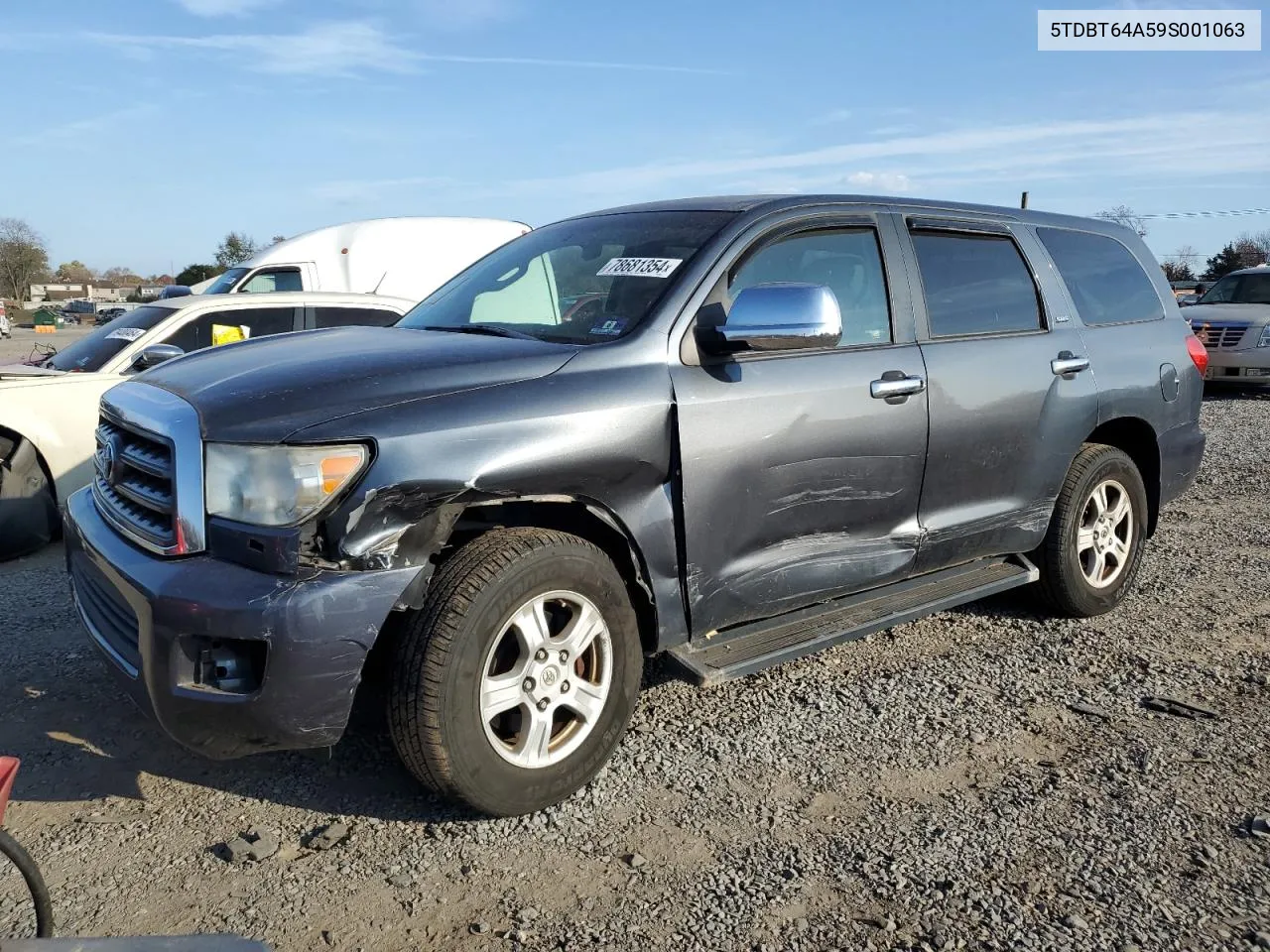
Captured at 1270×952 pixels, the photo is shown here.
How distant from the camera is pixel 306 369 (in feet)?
10.0

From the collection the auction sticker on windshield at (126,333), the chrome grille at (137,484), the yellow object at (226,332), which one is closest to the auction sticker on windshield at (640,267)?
the chrome grille at (137,484)

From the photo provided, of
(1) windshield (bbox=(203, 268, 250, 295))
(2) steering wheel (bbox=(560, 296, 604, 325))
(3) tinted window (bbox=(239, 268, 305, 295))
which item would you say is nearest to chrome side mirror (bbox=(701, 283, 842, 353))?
(2) steering wheel (bbox=(560, 296, 604, 325))

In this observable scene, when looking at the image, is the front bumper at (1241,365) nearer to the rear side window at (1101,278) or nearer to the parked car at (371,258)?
the parked car at (371,258)

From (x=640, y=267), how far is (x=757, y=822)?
1892 millimetres

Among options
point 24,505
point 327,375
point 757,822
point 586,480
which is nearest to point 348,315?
point 24,505

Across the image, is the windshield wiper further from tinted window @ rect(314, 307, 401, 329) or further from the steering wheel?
tinted window @ rect(314, 307, 401, 329)

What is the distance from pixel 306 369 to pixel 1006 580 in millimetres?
3048

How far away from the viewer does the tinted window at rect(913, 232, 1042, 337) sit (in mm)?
4227

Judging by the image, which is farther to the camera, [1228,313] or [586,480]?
[1228,313]

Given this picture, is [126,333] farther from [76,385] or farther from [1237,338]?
[1237,338]

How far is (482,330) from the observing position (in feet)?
12.4

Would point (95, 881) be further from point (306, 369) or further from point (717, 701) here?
point (717, 701)

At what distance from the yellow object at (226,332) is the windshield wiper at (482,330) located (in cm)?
400

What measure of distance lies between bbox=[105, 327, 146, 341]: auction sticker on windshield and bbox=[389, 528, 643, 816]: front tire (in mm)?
5418
